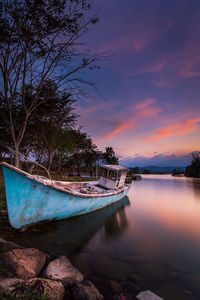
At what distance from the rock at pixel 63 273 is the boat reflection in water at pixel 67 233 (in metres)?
1.71

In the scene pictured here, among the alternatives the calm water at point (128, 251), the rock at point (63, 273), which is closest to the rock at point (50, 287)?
the rock at point (63, 273)

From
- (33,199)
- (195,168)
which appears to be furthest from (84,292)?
(195,168)

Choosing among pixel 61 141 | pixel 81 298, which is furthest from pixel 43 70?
pixel 61 141

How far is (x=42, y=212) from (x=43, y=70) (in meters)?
9.96

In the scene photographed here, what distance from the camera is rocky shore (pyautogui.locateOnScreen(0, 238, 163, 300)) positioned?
2.54m

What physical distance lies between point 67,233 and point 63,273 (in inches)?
143

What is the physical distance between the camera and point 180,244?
7195mm

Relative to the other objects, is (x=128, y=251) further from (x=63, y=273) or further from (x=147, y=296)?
(x=63, y=273)

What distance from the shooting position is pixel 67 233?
7031mm

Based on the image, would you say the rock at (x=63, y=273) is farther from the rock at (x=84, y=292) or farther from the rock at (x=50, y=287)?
the rock at (x=50, y=287)

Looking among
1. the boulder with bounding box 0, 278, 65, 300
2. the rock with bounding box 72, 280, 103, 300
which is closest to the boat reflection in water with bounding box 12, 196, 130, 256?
the rock with bounding box 72, 280, 103, 300

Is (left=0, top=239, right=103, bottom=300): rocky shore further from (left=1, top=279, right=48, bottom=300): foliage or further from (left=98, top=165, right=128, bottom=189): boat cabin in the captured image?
(left=98, top=165, right=128, bottom=189): boat cabin

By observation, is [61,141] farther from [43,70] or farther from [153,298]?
[153,298]

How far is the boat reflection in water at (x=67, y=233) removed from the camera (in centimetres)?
565
